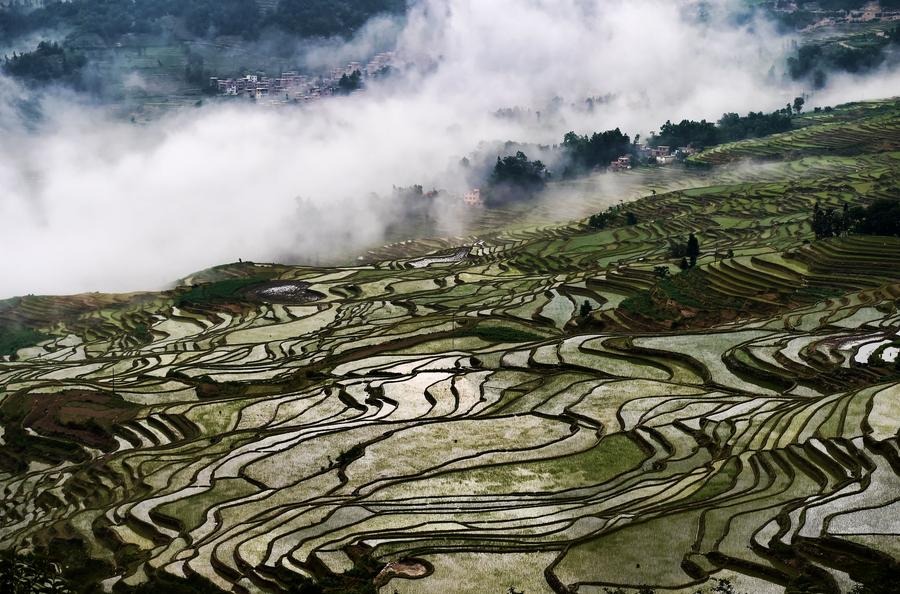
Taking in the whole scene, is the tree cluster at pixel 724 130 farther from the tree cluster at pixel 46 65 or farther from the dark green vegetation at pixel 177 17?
the tree cluster at pixel 46 65

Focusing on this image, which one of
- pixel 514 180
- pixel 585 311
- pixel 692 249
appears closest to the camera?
A: pixel 585 311

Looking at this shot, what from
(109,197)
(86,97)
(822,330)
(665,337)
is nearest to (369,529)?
(665,337)

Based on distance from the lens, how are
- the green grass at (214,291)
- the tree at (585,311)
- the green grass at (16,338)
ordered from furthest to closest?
the green grass at (214,291) < the green grass at (16,338) < the tree at (585,311)

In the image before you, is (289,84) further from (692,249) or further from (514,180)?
(692,249)

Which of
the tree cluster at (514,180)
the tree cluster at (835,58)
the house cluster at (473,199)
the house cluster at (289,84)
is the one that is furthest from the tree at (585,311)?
the tree cluster at (835,58)

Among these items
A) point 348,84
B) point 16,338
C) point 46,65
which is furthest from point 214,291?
point 348,84
